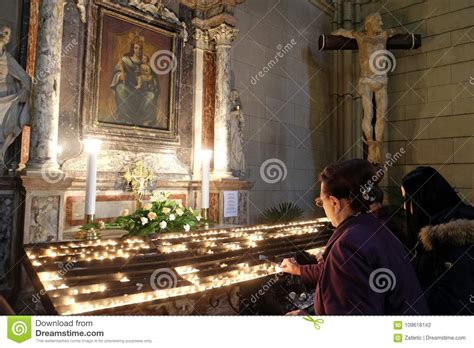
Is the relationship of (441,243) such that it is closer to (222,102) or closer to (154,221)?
(154,221)

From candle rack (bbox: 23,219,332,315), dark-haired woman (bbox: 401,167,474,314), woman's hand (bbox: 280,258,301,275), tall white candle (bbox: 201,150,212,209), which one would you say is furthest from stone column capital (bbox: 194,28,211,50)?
woman's hand (bbox: 280,258,301,275)

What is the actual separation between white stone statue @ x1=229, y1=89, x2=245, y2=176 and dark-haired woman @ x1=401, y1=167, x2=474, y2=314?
127 inches

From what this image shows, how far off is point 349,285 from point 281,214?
460cm

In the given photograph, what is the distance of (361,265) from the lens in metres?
1.16

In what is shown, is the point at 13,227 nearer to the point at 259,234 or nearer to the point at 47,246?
the point at 47,246

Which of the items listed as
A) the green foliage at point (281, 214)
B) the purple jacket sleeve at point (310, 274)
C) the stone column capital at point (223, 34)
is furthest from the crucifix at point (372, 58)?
the purple jacket sleeve at point (310, 274)

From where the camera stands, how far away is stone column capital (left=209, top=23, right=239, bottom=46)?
4.90 metres

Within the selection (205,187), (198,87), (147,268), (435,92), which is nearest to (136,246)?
(147,268)

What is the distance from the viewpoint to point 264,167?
6148 millimetres

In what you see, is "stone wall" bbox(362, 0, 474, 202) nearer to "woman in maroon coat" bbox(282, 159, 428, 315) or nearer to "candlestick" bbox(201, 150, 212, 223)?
"candlestick" bbox(201, 150, 212, 223)

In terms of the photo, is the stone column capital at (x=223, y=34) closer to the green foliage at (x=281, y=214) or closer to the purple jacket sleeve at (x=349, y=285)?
the green foliage at (x=281, y=214)

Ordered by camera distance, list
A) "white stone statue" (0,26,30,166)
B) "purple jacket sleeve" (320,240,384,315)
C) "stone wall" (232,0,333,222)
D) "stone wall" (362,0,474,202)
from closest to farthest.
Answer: "purple jacket sleeve" (320,240,384,315), "white stone statue" (0,26,30,166), "stone wall" (232,0,333,222), "stone wall" (362,0,474,202)

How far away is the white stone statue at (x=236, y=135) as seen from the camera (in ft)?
16.8
